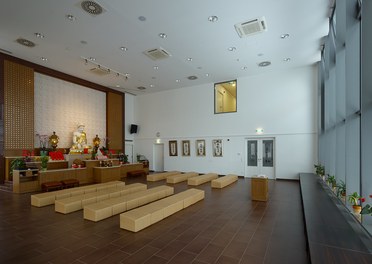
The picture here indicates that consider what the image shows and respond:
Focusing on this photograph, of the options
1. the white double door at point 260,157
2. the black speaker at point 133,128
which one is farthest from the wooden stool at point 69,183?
the white double door at point 260,157

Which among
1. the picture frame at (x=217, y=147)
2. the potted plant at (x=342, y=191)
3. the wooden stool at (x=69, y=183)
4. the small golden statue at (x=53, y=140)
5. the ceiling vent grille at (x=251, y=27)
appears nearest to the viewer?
the potted plant at (x=342, y=191)

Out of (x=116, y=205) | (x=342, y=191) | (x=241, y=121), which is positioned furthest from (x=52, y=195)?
(x=241, y=121)

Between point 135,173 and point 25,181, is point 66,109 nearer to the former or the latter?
point 25,181

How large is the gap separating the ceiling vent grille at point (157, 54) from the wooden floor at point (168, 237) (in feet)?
20.1

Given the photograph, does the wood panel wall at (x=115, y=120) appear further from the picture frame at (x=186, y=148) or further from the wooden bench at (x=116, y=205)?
the wooden bench at (x=116, y=205)

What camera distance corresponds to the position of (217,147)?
470 inches

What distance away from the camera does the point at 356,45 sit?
13.0 ft

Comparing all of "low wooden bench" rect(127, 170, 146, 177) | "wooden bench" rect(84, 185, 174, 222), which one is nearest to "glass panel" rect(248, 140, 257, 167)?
"wooden bench" rect(84, 185, 174, 222)

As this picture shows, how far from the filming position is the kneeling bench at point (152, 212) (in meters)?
4.01

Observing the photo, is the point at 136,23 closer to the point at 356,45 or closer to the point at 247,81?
the point at 356,45

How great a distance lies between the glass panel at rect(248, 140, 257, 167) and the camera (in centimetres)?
1093

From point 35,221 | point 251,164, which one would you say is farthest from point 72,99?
point 251,164

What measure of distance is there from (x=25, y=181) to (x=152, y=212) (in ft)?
20.6

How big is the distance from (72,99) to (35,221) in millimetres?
8351
